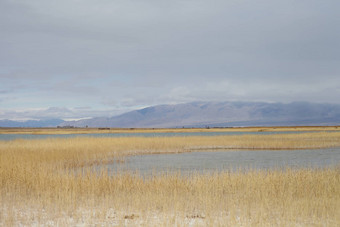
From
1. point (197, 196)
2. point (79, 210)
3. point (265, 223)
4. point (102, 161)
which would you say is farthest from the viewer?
point (102, 161)

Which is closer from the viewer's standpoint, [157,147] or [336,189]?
[336,189]

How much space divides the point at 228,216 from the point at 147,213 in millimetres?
2066

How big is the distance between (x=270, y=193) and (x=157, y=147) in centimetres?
2136

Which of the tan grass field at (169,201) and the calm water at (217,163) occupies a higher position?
the tan grass field at (169,201)

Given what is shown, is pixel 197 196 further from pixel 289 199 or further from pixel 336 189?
pixel 336 189

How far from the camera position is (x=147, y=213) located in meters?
8.80

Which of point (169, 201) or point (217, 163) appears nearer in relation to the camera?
point (169, 201)

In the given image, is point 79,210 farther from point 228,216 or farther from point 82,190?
point 228,216

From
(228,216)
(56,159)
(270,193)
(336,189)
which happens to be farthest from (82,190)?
(56,159)

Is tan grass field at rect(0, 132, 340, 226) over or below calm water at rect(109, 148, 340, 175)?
over

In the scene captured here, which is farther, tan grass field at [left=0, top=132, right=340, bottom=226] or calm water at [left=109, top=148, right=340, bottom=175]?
calm water at [left=109, top=148, right=340, bottom=175]

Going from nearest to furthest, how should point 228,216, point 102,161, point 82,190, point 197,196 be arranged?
point 228,216, point 197,196, point 82,190, point 102,161

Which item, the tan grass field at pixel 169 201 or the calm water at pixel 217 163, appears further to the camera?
the calm water at pixel 217 163

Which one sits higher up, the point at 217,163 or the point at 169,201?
the point at 169,201
